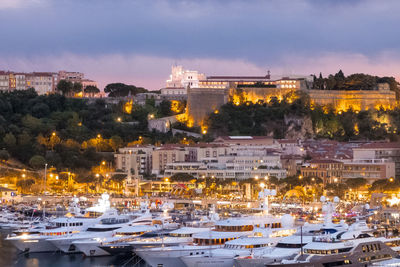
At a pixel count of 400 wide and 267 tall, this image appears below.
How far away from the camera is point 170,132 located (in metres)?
91.3

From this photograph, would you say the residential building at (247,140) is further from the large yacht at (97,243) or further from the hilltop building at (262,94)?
the large yacht at (97,243)

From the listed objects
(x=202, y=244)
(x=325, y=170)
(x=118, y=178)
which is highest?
A: (x=325, y=170)

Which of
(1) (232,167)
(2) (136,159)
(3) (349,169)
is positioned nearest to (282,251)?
(3) (349,169)

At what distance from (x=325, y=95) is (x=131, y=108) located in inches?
893

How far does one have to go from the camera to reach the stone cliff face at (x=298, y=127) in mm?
91375

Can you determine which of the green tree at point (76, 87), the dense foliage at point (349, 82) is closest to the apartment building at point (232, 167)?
the dense foliage at point (349, 82)

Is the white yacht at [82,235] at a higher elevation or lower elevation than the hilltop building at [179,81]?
lower

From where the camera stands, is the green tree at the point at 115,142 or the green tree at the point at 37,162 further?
the green tree at the point at 115,142

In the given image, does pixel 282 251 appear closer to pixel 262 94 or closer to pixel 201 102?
pixel 201 102

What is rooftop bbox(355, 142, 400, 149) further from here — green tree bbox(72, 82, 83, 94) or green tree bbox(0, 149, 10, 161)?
green tree bbox(72, 82, 83, 94)

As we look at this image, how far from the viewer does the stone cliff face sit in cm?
9138

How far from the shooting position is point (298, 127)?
91.5m

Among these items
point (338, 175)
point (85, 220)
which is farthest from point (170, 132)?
point (85, 220)

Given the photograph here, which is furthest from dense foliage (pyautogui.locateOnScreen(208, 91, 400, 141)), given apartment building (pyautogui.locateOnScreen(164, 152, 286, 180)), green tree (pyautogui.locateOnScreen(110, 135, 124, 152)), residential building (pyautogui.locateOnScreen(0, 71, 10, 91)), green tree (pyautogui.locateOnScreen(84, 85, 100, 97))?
residential building (pyautogui.locateOnScreen(0, 71, 10, 91))
